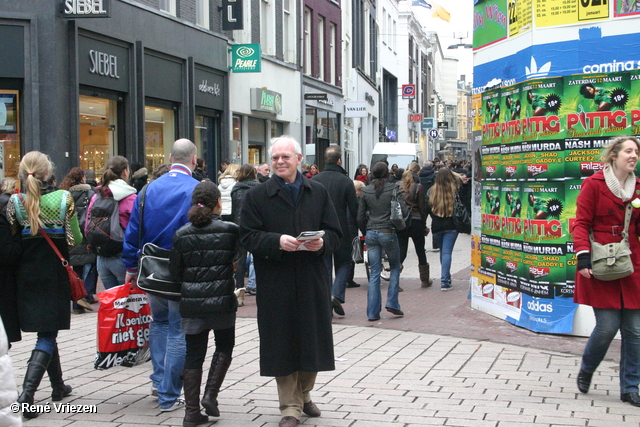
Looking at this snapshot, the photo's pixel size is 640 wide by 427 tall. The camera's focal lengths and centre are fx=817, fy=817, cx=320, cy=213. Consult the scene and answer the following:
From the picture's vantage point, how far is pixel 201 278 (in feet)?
17.5

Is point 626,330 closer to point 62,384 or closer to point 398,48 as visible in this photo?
point 62,384

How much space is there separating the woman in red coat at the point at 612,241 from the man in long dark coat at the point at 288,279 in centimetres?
196

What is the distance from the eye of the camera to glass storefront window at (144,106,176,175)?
17.7 m

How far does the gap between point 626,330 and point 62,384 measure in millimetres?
4210

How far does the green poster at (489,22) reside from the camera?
29.3ft

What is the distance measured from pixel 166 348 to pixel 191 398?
62 centimetres

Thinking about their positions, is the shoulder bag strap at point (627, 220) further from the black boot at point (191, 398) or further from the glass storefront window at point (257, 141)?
the glass storefront window at point (257, 141)

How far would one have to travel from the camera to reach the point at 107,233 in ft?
26.1

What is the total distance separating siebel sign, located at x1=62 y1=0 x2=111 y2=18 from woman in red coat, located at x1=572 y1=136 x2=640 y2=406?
10251mm

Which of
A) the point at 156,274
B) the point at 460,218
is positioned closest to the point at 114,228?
the point at 156,274

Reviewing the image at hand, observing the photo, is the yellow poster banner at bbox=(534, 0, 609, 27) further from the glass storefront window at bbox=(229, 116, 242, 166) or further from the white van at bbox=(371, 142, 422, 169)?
the white van at bbox=(371, 142, 422, 169)

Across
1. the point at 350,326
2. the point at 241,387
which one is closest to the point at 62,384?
the point at 241,387

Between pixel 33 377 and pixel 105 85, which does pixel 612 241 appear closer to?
pixel 33 377

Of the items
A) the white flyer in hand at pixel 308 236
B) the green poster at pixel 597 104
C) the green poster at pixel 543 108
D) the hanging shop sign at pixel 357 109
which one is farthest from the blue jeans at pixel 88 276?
the hanging shop sign at pixel 357 109
